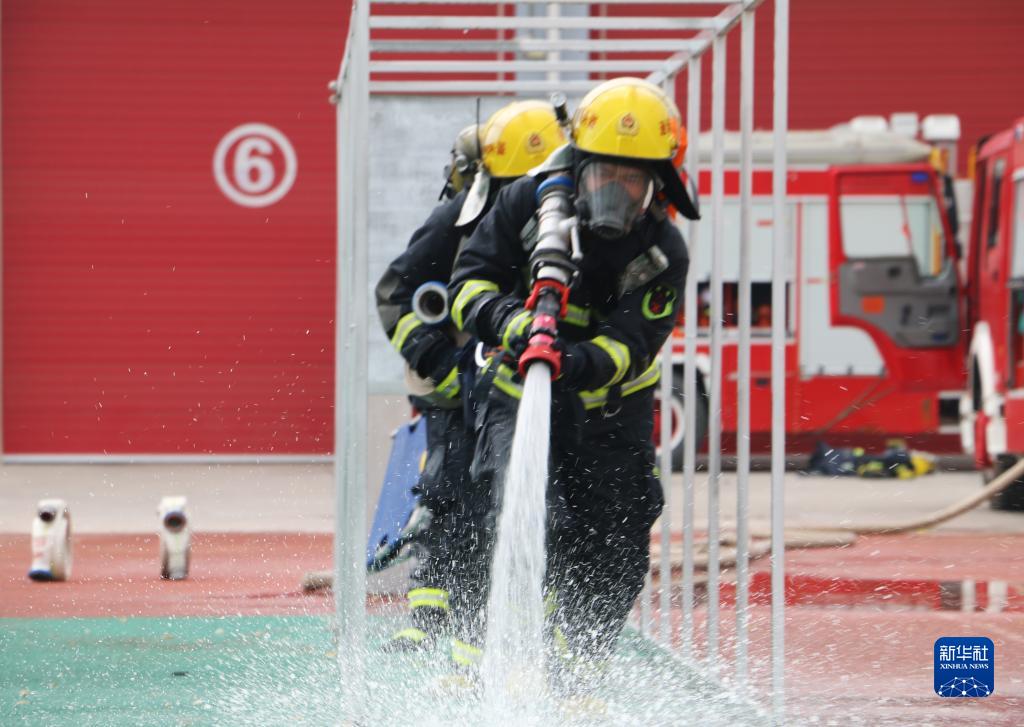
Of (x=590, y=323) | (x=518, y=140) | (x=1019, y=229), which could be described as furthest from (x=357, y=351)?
(x=1019, y=229)

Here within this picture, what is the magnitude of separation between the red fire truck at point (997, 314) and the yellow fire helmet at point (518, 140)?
685 centimetres

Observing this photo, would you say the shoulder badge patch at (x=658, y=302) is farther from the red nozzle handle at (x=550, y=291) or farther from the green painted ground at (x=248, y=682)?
the green painted ground at (x=248, y=682)

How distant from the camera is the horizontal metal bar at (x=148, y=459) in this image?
15.5m

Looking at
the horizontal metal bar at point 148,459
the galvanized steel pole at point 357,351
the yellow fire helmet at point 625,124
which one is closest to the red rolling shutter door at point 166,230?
the horizontal metal bar at point 148,459

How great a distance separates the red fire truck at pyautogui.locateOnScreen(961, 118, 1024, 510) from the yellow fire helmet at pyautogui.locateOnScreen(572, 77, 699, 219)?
24.6ft

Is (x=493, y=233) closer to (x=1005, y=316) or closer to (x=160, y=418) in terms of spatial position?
(x=1005, y=316)

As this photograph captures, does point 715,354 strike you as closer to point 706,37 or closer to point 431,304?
point 431,304

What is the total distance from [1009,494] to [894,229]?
11.3ft

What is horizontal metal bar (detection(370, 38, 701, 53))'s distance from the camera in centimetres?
571

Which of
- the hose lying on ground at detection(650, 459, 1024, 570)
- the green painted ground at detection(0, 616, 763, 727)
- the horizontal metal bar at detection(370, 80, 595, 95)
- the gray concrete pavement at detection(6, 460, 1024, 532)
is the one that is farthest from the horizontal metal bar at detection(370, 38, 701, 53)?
the gray concrete pavement at detection(6, 460, 1024, 532)

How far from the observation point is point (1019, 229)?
41.6ft

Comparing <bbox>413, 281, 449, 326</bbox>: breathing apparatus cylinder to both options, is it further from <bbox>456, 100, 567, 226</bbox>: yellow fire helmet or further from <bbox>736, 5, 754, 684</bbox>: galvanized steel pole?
<bbox>736, 5, 754, 684</bbox>: galvanized steel pole

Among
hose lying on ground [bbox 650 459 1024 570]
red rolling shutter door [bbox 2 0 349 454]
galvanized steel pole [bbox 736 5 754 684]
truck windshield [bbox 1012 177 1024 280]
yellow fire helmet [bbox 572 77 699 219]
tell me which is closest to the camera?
yellow fire helmet [bbox 572 77 699 219]

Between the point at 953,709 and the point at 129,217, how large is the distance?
1159 cm
